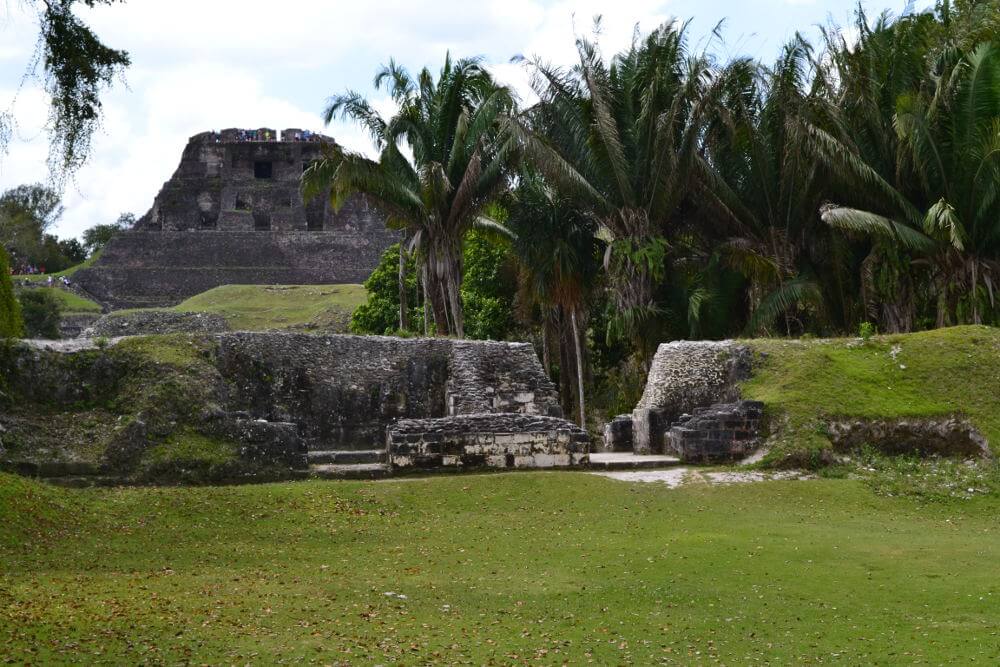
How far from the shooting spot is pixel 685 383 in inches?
662

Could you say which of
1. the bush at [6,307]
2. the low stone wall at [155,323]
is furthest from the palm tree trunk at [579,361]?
the low stone wall at [155,323]

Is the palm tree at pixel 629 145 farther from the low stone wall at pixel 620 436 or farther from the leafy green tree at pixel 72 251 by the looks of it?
the leafy green tree at pixel 72 251

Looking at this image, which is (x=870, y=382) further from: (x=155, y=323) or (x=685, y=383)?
(x=155, y=323)

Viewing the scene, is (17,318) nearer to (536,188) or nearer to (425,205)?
(425,205)

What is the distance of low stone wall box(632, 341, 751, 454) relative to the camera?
16.6 m

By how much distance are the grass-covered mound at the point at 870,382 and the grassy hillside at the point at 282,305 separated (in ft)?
72.1

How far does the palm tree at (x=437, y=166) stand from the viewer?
20.2 meters

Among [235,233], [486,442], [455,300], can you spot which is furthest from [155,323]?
[235,233]

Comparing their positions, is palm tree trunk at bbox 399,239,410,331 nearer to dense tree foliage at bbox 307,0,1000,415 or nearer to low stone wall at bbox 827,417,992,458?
dense tree foliage at bbox 307,0,1000,415

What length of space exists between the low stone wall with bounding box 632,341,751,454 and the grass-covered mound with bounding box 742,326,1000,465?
0.34 metres

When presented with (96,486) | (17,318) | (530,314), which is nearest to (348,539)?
(96,486)

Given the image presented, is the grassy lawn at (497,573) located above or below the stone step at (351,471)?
below

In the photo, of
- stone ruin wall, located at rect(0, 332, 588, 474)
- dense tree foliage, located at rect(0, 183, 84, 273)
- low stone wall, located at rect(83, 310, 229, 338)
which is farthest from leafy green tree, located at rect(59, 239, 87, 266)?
stone ruin wall, located at rect(0, 332, 588, 474)

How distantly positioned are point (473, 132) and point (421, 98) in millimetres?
1512
